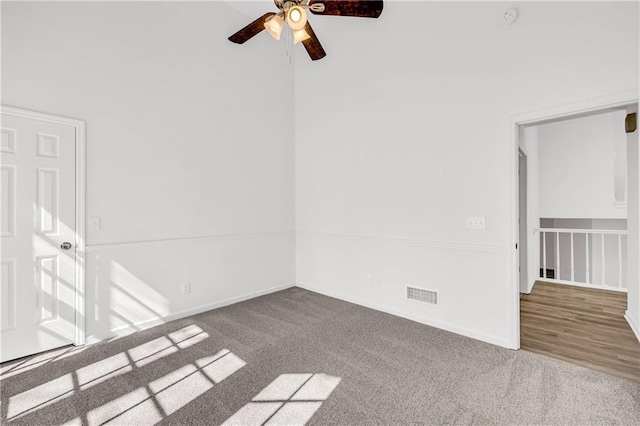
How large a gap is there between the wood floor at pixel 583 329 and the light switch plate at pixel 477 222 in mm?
1116

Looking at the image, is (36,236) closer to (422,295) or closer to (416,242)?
(416,242)

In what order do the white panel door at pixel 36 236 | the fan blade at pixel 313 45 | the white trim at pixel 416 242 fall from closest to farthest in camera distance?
the white panel door at pixel 36 236 → the fan blade at pixel 313 45 → the white trim at pixel 416 242

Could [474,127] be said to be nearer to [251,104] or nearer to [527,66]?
[527,66]

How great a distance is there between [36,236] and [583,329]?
5.14 meters

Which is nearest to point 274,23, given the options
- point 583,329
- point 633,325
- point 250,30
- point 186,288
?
point 250,30

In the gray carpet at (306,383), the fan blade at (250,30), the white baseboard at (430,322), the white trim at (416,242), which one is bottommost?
the gray carpet at (306,383)

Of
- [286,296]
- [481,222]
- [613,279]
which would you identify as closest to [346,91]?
[481,222]

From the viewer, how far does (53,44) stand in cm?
250

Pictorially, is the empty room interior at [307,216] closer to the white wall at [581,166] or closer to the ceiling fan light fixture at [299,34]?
the ceiling fan light fixture at [299,34]

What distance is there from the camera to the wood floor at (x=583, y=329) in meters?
2.38

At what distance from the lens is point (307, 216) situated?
4426 millimetres

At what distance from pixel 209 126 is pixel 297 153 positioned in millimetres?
1397

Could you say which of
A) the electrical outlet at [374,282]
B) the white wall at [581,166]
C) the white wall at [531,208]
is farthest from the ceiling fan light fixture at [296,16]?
the white wall at [581,166]

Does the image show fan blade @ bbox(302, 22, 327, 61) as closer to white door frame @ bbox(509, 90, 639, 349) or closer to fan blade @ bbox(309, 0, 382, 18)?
fan blade @ bbox(309, 0, 382, 18)
